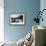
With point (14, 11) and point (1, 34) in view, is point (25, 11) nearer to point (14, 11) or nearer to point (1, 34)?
point (14, 11)

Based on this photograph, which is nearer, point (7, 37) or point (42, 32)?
point (42, 32)

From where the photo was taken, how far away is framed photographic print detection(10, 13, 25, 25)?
18.9 ft

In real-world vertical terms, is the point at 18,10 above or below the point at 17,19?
above

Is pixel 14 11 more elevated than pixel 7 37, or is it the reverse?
pixel 14 11

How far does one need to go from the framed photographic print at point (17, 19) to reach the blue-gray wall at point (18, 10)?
168 mm

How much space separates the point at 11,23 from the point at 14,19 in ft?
0.70

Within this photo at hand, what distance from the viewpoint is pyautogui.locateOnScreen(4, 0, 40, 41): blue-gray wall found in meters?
5.73

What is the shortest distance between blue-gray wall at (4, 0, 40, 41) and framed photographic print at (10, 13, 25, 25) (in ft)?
0.55

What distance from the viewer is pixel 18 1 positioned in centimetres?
575

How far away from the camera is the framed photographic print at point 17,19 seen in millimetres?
5750

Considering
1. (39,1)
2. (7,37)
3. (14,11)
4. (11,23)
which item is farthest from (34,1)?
(7,37)

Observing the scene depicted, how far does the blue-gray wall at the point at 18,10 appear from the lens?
5730 millimetres

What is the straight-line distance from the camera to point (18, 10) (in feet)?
18.9

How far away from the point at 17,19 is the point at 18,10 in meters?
0.38
